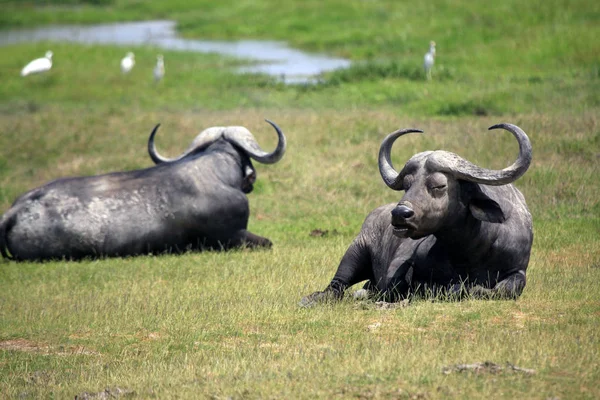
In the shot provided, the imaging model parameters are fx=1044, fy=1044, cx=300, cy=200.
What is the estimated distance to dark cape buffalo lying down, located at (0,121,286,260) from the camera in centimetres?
1198

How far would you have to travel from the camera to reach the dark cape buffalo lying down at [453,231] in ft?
25.2

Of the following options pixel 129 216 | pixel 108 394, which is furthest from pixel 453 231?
pixel 129 216

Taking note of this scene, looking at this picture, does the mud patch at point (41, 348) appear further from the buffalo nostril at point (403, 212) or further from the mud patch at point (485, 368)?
the mud patch at point (485, 368)

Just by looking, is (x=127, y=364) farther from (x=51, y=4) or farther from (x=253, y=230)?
(x=51, y=4)

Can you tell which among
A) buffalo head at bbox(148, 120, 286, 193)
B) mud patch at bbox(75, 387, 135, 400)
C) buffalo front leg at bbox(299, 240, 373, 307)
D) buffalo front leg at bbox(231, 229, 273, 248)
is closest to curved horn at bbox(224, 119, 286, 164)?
buffalo head at bbox(148, 120, 286, 193)

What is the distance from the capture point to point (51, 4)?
4678 centimetres

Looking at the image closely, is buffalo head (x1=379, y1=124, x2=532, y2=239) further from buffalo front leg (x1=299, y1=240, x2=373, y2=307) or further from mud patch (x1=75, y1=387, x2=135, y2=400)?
mud patch (x1=75, y1=387, x2=135, y2=400)

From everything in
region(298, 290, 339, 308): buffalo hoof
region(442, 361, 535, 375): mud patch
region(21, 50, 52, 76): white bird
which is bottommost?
region(21, 50, 52, 76): white bird

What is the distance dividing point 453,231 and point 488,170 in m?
0.54

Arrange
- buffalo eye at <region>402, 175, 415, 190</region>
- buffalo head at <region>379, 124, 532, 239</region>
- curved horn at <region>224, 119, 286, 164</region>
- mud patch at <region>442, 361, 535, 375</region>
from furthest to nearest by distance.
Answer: curved horn at <region>224, 119, 286, 164</region>
buffalo eye at <region>402, 175, 415, 190</region>
buffalo head at <region>379, 124, 532, 239</region>
mud patch at <region>442, 361, 535, 375</region>

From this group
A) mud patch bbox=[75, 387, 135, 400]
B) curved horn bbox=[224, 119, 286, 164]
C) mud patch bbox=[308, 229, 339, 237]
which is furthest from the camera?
curved horn bbox=[224, 119, 286, 164]

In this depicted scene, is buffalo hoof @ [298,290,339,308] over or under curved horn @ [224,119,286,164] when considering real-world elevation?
under

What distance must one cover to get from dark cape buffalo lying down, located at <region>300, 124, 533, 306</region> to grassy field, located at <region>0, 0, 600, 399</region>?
366 mm

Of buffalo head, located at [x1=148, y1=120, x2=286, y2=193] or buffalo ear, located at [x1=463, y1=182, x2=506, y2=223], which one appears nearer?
buffalo ear, located at [x1=463, y1=182, x2=506, y2=223]
